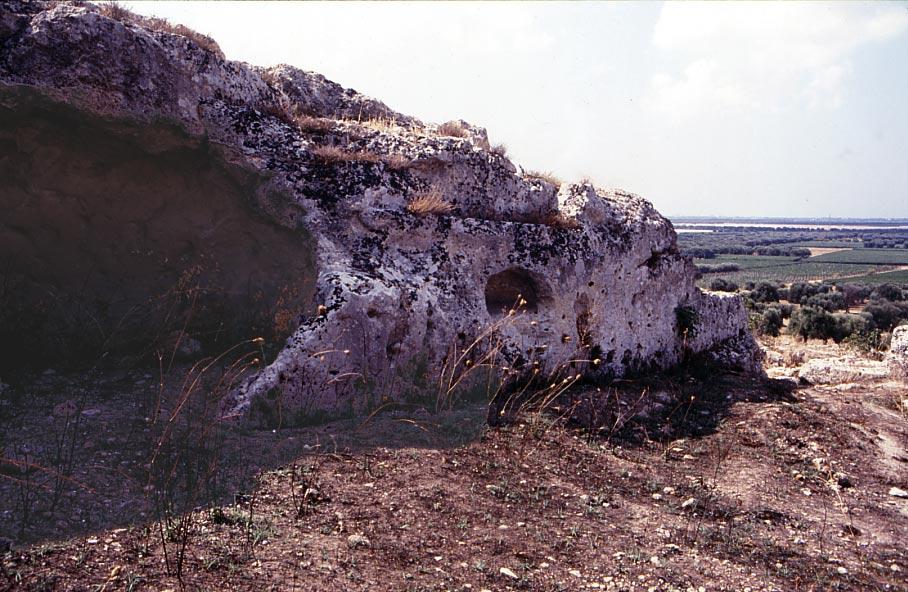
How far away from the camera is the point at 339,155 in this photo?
21.3 ft

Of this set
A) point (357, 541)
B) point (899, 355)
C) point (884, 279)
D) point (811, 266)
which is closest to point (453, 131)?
point (357, 541)

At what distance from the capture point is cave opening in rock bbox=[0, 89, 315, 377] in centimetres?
585

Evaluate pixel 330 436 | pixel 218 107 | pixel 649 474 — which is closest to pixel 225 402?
pixel 330 436

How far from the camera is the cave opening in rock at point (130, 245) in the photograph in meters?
5.85

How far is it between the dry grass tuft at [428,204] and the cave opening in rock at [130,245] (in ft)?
4.01

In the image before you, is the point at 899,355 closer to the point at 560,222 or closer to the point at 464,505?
the point at 560,222

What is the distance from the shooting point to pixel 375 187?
256 inches

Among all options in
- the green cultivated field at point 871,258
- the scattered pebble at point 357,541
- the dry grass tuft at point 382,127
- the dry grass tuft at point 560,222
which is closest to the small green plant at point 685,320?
the dry grass tuft at point 560,222

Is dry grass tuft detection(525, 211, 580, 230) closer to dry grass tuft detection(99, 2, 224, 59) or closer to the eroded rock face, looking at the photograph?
the eroded rock face

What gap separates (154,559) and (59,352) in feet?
12.7

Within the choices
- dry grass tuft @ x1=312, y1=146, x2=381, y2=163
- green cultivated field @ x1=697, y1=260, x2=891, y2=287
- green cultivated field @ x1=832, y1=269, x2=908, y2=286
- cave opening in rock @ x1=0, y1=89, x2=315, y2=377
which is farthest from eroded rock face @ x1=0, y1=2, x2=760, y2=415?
green cultivated field @ x1=697, y1=260, x2=891, y2=287

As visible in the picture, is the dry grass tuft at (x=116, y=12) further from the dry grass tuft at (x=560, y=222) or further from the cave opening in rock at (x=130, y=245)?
the dry grass tuft at (x=560, y=222)

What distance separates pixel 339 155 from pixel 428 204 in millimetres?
1052

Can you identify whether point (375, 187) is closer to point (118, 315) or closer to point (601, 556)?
point (118, 315)
